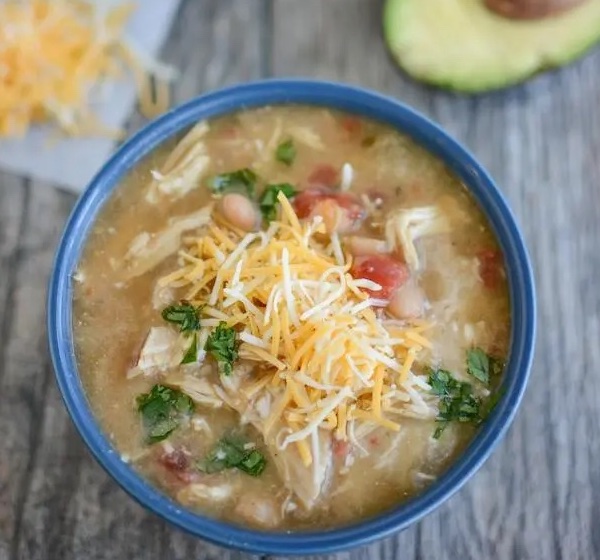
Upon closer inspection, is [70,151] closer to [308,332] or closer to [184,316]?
[184,316]

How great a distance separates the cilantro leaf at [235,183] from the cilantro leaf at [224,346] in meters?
0.26

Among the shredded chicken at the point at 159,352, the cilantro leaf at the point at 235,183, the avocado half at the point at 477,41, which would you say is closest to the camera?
the shredded chicken at the point at 159,352

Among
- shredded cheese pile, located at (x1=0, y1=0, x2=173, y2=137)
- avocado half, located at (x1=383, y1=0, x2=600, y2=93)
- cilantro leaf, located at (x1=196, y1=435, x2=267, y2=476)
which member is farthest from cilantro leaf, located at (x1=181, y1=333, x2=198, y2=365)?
avocado half, located at (x1=383, y1=0, x2=600, y2=93)

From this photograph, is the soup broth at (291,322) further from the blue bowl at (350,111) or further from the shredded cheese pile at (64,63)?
the shredded cheese pile at (64,63)

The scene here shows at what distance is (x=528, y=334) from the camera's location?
A: 138 centimetres

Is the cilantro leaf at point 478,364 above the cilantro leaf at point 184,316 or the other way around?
above

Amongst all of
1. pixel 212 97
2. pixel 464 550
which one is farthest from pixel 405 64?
pixel 464 550

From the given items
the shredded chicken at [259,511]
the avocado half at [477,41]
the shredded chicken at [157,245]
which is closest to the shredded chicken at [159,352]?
the shredded chicken at [157,245]

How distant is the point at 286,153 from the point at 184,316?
13.0 inches

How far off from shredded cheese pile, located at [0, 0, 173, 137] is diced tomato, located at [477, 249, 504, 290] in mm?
692

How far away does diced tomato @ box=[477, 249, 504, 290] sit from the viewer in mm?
1440

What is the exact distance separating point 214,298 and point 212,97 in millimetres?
358

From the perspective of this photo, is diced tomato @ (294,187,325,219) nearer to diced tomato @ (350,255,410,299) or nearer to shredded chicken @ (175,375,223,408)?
diced tomato @ (350,255,410,299)

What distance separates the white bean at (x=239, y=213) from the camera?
1.44 metres
